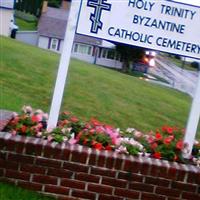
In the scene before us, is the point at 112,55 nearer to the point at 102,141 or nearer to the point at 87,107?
the point at 87,107

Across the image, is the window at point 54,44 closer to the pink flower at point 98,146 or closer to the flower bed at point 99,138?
the flower bed at point 99,138

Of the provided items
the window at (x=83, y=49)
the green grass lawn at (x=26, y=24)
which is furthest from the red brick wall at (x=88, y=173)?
the green grass lawn at (x=26, y=24)

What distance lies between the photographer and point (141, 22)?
18.3 ft

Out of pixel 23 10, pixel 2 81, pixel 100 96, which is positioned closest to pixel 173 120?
pixel 100 96

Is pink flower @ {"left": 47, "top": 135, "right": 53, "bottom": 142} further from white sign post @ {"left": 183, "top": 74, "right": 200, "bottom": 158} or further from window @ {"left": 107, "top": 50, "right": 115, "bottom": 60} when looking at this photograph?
window @ {"left": 107, "top": 50, "right": 115, "bottom": 60}

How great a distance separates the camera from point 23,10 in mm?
68125

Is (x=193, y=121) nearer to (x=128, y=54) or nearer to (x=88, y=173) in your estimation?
(x=88, y=173)

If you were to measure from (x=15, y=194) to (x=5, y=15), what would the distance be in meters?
45.4

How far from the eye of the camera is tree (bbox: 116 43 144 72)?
177 feet

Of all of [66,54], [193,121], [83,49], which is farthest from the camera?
[83,49]

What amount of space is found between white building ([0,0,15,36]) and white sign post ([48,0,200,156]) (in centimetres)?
4347

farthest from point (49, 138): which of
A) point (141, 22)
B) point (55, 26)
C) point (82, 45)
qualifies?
point (55, 26)

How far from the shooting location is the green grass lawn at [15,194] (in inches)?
183

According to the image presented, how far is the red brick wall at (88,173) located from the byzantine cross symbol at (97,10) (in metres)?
1.47
